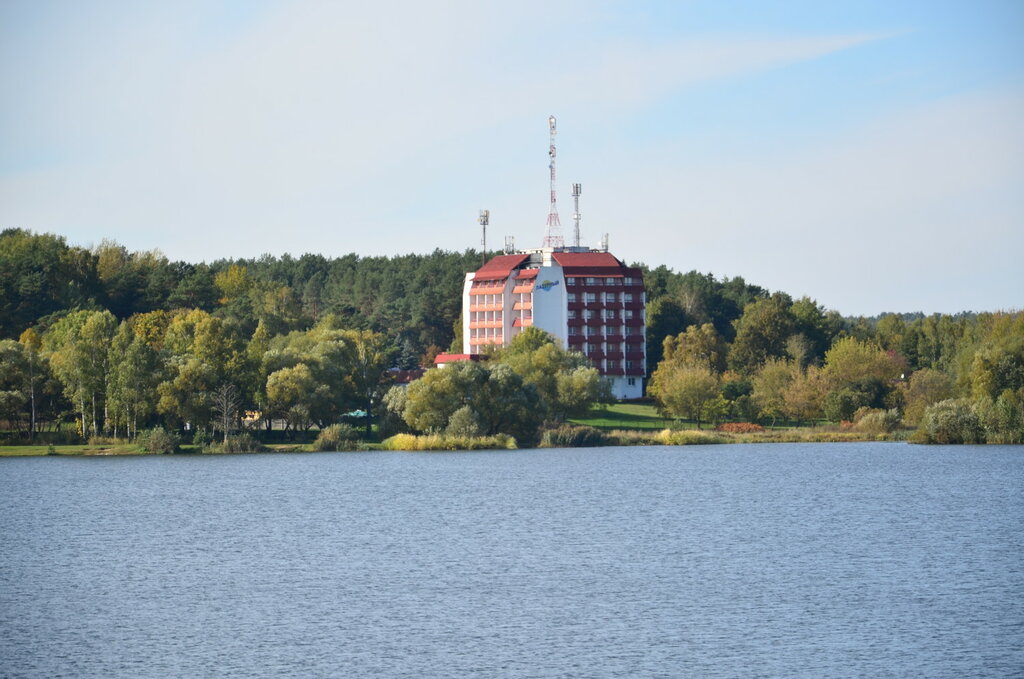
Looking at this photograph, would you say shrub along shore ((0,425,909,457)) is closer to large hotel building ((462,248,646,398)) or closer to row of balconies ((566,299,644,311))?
large hotel building ((462,248,646,398))

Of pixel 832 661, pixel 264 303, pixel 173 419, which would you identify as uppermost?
pixel 264 303

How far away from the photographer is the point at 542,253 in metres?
165

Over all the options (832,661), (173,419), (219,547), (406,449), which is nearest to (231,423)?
(173,419)

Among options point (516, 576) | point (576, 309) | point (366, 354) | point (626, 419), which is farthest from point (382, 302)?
point (516, 576)

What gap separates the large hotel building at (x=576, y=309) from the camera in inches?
6275

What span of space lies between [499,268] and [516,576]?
404 feet

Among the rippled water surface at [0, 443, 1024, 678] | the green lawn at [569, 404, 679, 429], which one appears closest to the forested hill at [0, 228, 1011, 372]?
the green lawn at [569, 404, 679, 429]

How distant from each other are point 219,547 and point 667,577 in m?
17.5

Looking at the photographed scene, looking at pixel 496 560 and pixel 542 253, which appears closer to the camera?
pixel 496 560

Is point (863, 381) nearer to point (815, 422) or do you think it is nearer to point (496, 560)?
point (815, 422)

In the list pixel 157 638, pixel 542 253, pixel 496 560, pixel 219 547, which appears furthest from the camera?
pixel 542 253

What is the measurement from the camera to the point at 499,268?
6437 inches

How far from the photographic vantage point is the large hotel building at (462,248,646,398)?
159375mm

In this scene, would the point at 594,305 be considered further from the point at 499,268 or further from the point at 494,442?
the point at 494,442
